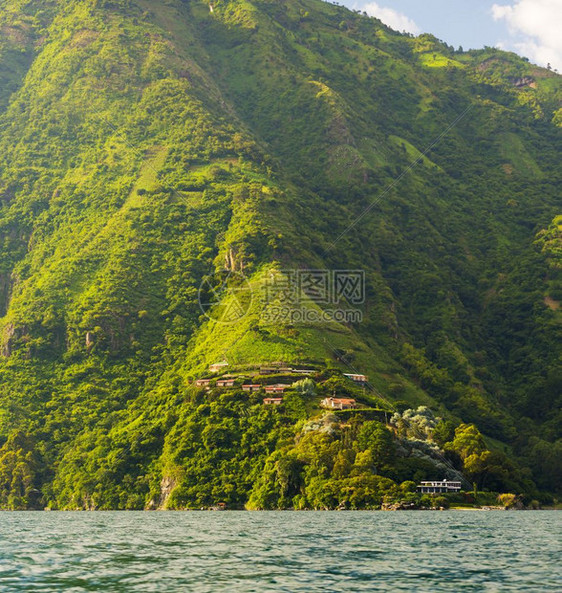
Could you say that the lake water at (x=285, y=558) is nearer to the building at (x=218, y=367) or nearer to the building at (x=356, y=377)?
the building at (x=356, y=377)

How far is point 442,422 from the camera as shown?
179125 millimetres

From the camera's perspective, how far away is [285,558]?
6575cm

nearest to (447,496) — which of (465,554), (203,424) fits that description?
(203,424)

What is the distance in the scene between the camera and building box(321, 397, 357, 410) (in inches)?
6718

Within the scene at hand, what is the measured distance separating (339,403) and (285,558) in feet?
348

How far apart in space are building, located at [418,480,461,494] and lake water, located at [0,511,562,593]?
1882 inches

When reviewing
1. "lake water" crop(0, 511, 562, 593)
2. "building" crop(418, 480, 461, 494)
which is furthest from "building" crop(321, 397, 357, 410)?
"lake water" crop(0, 511, 562, 593)

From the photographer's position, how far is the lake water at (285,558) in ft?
176

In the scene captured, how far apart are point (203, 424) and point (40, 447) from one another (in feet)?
147

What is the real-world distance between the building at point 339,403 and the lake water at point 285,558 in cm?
6846

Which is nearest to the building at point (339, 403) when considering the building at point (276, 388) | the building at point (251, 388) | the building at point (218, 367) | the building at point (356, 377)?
the building at point (276, 388)

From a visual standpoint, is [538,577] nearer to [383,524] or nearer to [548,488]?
[383,524]

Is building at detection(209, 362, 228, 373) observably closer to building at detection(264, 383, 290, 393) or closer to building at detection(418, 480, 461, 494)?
building at detection(264, 383, 290, 393)

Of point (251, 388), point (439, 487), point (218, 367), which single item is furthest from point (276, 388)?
point (439, 487)
